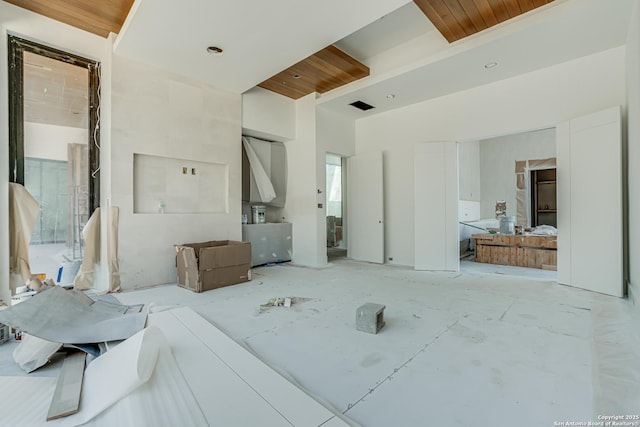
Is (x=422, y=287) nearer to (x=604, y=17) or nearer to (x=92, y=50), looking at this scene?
(x=604, y=17)

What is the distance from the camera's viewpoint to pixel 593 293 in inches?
135

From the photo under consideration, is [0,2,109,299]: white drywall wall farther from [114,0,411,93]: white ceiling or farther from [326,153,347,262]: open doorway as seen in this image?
[326,153,347,262]: open doorway

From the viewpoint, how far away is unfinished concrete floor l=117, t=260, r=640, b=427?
4.81 ft

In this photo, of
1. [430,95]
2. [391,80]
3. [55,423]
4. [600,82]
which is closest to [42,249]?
[55,423]

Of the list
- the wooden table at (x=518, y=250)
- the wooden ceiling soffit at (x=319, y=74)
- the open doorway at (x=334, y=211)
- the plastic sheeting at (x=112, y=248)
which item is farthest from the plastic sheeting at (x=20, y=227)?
the wooden table at (x=518, y=250)

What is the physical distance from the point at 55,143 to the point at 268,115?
3.06m

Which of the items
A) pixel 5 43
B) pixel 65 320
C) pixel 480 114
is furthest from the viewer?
pixel 480 114

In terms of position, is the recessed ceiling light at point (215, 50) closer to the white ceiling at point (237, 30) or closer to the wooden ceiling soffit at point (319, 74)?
the white ceiling at point (237, 30)

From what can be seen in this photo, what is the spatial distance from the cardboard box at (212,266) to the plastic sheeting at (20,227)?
1532 millimetres

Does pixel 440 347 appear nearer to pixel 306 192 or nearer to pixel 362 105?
pixel 306 192

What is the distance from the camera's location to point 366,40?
4.36m

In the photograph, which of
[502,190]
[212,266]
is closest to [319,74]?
[212,266]

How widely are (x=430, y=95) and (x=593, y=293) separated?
3624 millimetres

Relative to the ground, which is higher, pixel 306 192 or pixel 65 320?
pixel 306 192
